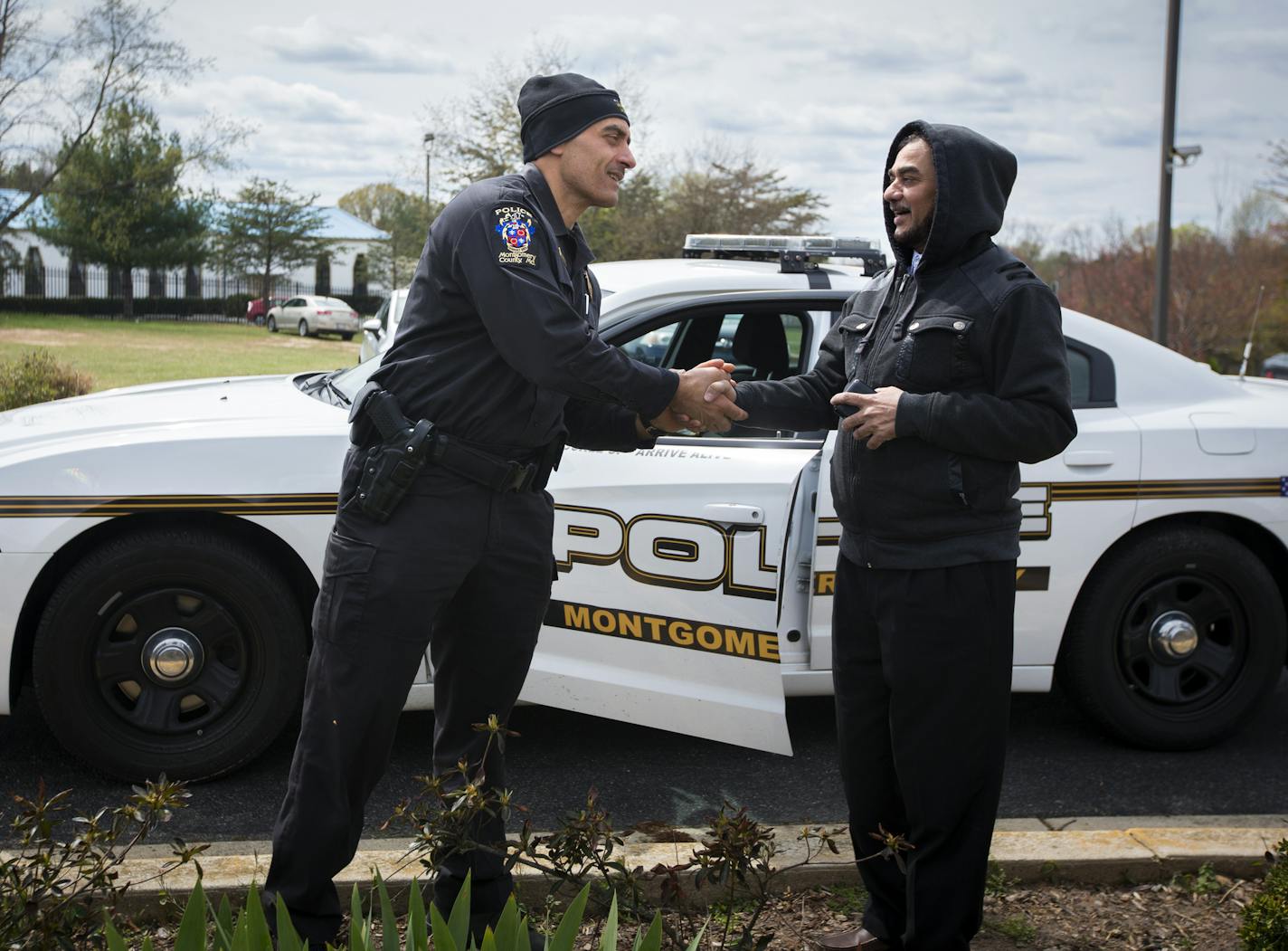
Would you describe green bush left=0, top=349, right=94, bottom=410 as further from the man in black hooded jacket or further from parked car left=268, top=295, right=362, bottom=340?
parked car left=268, top=295, right=362, bottom=340

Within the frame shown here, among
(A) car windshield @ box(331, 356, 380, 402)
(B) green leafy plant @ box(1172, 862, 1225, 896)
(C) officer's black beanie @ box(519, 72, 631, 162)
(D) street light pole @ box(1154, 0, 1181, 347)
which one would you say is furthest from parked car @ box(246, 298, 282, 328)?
(B) green leafy plant @ box(1172, 862, 1225, 896)

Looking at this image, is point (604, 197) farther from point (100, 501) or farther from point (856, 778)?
point (100, 501)

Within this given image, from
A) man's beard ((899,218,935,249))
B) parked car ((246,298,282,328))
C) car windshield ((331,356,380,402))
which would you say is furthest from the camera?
parked car ((246,298,282,328))

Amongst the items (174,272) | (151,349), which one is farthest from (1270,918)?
(174,272)

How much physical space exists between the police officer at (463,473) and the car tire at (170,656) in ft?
3.83

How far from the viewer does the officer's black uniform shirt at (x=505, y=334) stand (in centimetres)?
261

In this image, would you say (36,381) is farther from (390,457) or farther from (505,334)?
(505,334)

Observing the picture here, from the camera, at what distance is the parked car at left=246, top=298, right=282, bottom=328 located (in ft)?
127

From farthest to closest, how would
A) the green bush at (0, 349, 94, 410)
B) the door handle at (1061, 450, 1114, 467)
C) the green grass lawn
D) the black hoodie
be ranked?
1. the green grass lawn
2. the green bush at (0, 349, 94, 410)
3. the door handle at (1061, 450, 1114, 467)
4. the black hoodie

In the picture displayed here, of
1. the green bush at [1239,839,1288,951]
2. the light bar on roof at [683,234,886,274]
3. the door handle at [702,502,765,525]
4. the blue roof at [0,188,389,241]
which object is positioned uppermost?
the blue roof at [0,188,389,241]

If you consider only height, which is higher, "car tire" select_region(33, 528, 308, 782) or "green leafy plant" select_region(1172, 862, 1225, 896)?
"car tire" select_region(33, 528, 308, 782)

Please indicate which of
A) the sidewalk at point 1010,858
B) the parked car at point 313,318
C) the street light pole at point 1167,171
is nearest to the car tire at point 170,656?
the sidewalk at point 1010,858

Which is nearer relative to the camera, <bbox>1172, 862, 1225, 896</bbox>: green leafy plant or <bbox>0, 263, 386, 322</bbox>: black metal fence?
<bbox>1172, 862, 1225, 896</bbox>: green leafy plant

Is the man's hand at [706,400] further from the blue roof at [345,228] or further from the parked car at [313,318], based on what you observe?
the blue roof at [345,228]
